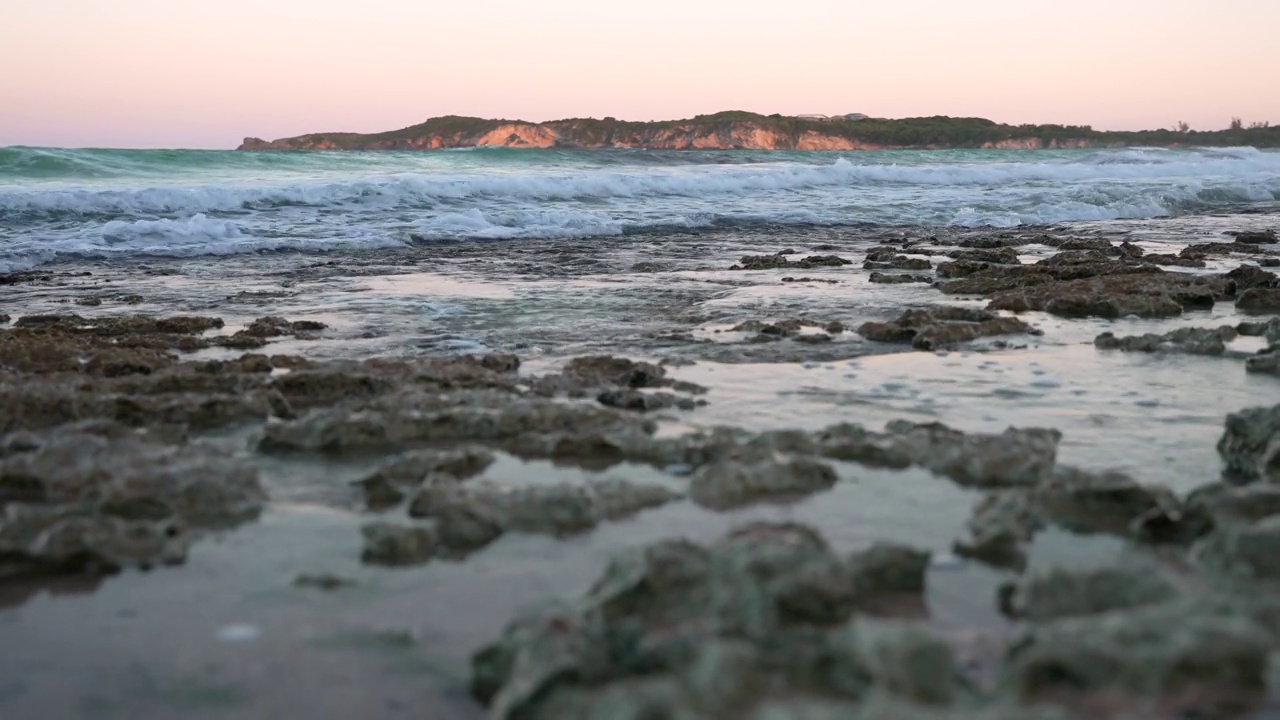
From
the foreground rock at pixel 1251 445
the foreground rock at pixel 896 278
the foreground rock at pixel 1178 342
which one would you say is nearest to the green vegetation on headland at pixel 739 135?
the foreground rock at pixel 896 278

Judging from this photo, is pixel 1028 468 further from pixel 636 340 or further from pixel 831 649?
pixel 636 340

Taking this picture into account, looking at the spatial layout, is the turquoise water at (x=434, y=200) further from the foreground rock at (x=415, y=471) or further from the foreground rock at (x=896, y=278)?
the foreground rock at (x=415, y=471)

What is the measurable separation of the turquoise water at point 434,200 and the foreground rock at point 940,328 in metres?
7.59

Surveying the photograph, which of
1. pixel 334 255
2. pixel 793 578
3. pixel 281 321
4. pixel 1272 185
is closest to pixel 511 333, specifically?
pixel 281 321

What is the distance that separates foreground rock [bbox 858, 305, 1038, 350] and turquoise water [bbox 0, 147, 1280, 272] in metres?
7.59

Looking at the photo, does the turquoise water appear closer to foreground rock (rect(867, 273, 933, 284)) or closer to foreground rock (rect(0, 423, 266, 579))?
foreground rock (rect(867, 273, 933, 284))

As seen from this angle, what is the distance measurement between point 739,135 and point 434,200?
38.7 metres

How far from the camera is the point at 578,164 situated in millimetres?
28828

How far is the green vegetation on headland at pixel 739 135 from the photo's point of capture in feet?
166

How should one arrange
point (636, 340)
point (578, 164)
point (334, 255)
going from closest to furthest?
point (636, 340), point (334, 255), point (578, 164)

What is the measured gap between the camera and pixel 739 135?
2135 inches

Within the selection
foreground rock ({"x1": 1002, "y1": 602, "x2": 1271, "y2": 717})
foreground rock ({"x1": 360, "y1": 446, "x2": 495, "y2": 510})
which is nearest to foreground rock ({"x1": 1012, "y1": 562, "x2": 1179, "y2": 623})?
foreground rock ({"x1": 1002, "y1": 602, "x2": 1271, "y2": 717})

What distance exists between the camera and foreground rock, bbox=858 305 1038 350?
17.2 feet

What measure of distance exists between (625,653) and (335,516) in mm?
1240
